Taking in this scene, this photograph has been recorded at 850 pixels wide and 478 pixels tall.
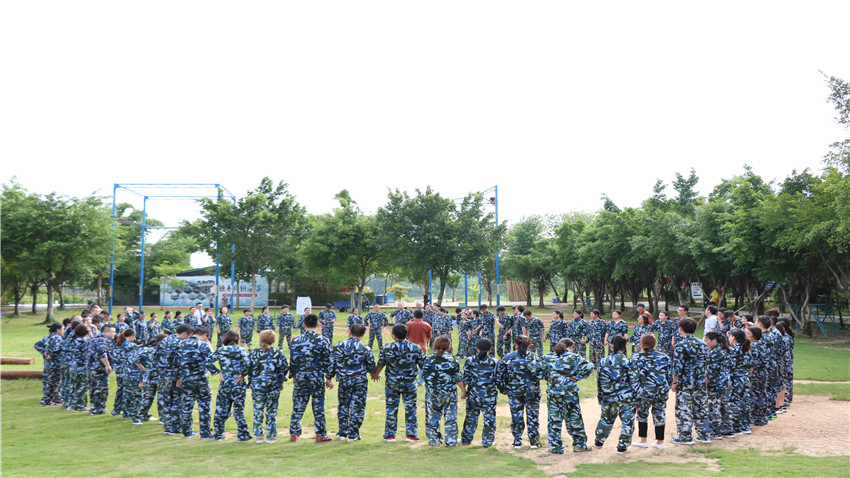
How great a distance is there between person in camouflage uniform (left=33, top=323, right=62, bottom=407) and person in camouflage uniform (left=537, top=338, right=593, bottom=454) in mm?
10315

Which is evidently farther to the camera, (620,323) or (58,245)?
(58,245)

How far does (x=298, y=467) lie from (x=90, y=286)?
60914mm

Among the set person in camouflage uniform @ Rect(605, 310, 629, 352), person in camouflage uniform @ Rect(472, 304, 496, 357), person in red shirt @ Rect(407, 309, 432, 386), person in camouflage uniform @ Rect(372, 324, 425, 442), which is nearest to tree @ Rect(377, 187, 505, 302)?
person in camouflage uniform @ Rect(472, 304, 496, 357)

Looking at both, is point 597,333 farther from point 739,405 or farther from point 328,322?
point 328,322

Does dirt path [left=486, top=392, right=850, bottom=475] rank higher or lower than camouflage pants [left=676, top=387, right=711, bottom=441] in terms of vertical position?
lower

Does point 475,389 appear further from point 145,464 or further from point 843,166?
point 843,166

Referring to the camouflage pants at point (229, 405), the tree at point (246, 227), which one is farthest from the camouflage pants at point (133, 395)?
the tree at point (246, 227)

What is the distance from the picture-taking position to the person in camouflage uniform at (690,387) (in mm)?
7992

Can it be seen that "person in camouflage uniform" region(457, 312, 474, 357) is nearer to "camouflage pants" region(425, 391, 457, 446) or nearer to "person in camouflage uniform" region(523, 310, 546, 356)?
"person in camouflage uniform" region(523, 310, 546, 356)

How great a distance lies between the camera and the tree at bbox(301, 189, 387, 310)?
42969mm

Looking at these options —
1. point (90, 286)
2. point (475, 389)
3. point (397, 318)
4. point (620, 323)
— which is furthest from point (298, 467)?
point (90, 286)

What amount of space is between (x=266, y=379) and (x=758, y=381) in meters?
8.65

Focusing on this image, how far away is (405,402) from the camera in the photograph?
27.0 ft

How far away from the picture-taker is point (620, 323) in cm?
1386
